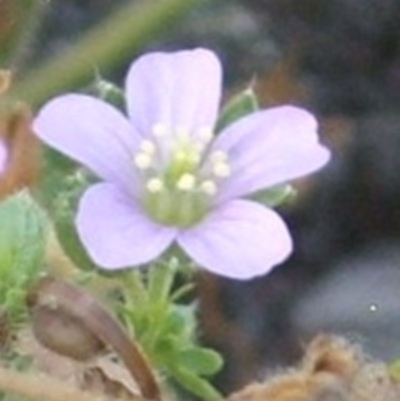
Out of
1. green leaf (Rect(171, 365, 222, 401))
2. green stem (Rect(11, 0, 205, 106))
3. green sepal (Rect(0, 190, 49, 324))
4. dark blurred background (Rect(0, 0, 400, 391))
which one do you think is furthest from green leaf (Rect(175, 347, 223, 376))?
dark blurred background (Rect(0, 0, 400, 391))

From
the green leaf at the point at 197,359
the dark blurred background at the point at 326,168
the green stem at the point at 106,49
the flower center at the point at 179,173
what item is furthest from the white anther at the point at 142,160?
the dark blurred background at the point at 326,168

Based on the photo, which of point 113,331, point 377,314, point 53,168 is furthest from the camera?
point 377,314

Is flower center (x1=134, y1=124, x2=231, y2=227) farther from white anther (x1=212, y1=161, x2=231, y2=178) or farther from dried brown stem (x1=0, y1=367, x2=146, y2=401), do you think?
dried brown stem (x1=0, y1=367, x2=146, y2=401)

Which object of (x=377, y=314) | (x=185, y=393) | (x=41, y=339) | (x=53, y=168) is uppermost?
(x=41, y=339)

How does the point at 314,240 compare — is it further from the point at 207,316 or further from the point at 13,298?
the point at 13,298

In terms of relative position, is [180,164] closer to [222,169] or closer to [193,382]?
[222,169]

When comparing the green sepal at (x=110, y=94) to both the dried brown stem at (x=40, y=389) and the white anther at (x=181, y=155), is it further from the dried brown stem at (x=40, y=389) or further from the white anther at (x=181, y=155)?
the dried brown stem at (x=40, y=389)

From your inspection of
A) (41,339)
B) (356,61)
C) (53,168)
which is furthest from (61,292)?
(356,61)
